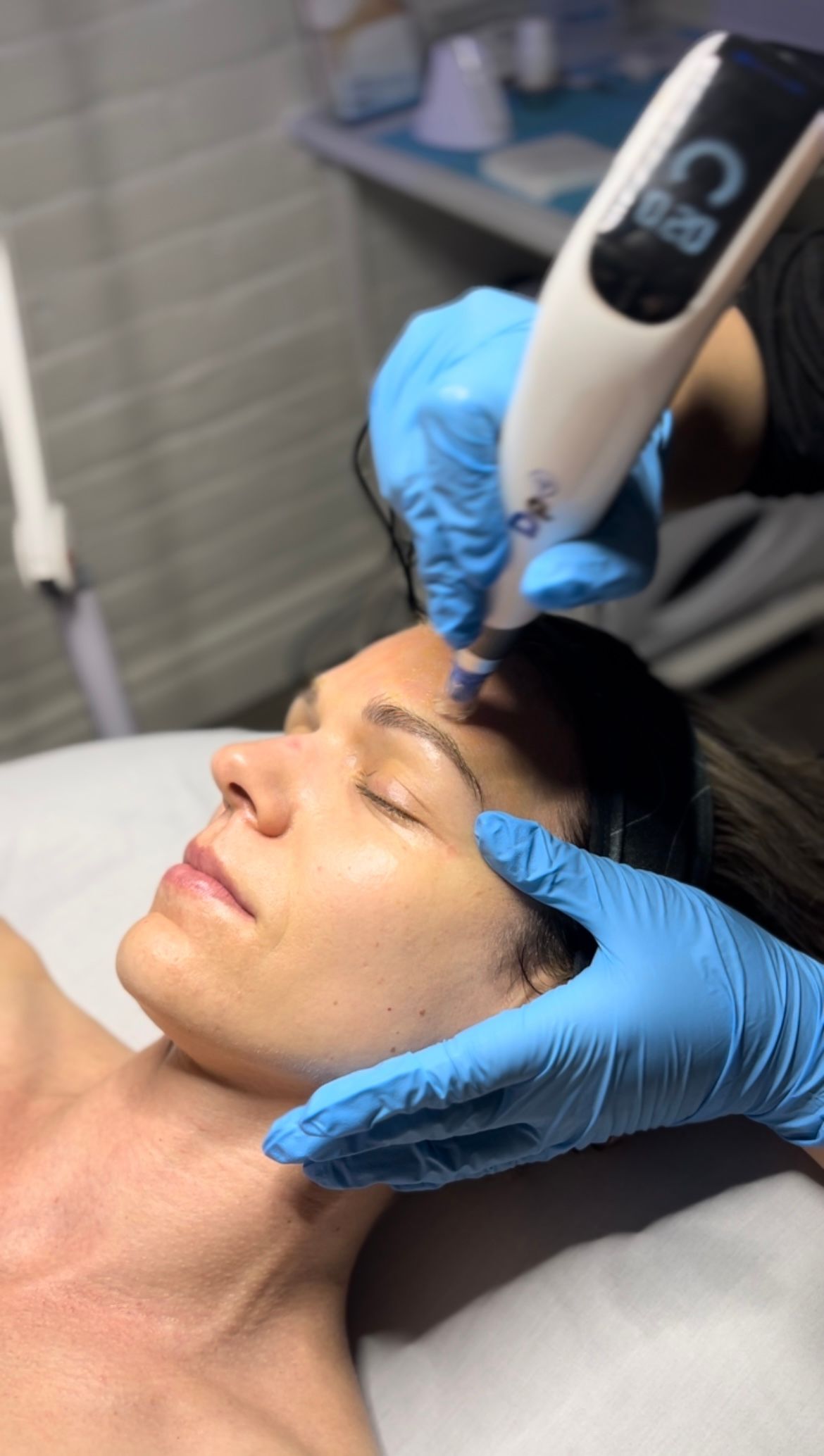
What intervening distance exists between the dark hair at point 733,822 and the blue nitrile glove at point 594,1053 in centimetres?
8

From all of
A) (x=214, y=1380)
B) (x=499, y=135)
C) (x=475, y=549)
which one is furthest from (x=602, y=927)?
(x=499, y=135)

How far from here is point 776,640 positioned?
238 centimetres

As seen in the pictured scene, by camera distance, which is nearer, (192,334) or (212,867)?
(212,867)

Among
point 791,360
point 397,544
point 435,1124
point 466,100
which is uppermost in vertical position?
point 466,100

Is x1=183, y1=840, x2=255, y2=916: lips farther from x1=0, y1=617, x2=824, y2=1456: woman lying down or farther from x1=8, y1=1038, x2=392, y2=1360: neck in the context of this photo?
x1=8, y1=1038, x2=392, y2=1360: neck

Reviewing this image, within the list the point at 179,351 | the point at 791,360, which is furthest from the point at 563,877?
the point at 179,351

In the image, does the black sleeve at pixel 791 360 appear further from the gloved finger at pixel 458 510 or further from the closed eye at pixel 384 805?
the closed eye at pixel 384 805

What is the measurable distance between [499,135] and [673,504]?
982mm

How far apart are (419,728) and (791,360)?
0.54 metres

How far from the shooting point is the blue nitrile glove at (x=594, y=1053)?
0.89 m

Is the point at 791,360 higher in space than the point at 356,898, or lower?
higher

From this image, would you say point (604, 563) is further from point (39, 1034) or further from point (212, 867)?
point (39, 1034)

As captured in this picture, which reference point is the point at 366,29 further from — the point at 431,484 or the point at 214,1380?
the point at 214,1380

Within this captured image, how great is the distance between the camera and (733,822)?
1086mm
